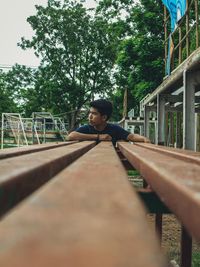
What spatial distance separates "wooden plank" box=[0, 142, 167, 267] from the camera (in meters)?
0.26

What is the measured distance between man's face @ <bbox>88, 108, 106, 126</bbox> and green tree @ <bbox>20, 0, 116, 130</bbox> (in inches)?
1233

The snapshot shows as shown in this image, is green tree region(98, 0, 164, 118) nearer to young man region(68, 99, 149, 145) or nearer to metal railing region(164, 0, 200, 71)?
metal railing region(164, 0, 200, 71)

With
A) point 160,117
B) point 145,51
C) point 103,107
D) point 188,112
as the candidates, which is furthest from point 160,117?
point 145,51

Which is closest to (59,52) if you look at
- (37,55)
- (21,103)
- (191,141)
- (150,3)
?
(37,55)

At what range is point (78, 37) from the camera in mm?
35938

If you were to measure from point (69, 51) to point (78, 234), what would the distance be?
36.1 meters

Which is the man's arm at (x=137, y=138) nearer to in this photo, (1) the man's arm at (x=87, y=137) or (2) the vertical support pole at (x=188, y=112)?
(1) the man's arm at (x=87, y=137)

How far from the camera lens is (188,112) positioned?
4.49 meters

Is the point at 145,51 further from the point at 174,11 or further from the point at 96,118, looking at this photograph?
the point at 96,118

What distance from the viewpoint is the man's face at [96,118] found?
4391 mm

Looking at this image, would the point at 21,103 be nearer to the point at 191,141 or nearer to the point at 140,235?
the point at 191,141

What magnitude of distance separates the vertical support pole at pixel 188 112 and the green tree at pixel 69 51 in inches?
1236

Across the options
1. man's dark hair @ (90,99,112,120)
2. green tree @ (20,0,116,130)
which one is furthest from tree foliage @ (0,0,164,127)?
man's dark hair @ (90,99,112,120)

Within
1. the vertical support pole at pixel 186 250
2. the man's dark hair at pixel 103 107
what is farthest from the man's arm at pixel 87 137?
the vertical support pole at pixel 186 250
